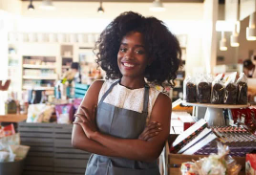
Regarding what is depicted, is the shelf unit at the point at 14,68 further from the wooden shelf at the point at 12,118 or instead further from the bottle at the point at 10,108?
the wooden shelf at the point at 12,118

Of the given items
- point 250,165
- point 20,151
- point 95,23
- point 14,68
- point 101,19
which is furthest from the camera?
point 95,23

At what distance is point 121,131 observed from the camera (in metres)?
1.56

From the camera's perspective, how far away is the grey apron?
1558 mm

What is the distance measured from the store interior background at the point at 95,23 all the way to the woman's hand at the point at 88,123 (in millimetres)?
7240

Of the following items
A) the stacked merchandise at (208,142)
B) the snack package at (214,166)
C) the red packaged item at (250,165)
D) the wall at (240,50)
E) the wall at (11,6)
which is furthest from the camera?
the wall at (240,50)

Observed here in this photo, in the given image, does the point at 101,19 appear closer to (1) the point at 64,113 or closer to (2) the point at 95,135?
(1) the point at 64,113

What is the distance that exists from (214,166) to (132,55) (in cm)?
72

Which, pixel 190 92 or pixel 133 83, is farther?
pixel 190 92

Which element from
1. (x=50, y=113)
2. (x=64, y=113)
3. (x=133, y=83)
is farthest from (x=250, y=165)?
(x=50, y=113)

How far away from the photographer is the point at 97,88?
1722 millimetres

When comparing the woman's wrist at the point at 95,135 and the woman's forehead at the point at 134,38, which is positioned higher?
the woman's forehead at the point at 134,38

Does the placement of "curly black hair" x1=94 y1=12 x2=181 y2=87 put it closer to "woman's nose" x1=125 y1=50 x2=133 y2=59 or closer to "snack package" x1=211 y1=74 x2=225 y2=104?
"woman's nose" x1=125 y1=50 x2=133 y2=59

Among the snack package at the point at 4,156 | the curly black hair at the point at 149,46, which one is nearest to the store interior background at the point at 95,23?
the snack package at the point at 4,156

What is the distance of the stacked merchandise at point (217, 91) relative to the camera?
6.98 ft
